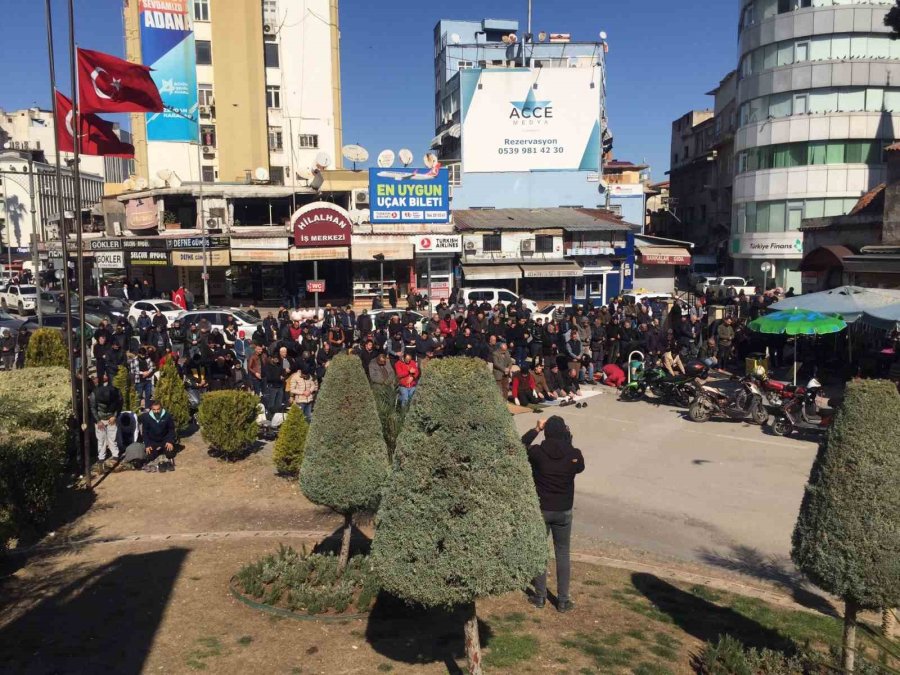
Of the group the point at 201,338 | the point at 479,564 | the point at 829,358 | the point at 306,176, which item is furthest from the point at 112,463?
the point at 306,176

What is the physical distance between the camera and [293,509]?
1084cm

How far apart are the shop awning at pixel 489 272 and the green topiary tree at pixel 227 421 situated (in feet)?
89.1

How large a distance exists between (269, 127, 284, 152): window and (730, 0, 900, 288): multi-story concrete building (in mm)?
29451

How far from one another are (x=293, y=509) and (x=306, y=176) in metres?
32.4

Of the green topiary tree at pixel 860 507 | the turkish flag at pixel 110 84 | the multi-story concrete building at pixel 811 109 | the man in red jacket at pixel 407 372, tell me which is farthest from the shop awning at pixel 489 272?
the green topiary tree at pixel 860 507

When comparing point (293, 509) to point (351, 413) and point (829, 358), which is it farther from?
point (829, 358)

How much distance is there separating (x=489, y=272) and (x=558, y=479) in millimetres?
33034

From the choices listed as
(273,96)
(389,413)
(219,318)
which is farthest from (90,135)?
(273,96)

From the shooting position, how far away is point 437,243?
3834cm

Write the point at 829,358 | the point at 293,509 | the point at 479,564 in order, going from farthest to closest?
the point at 829,358
the point at 293,509
the point at 479,564

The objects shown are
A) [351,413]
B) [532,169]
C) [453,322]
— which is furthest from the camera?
[532,169]

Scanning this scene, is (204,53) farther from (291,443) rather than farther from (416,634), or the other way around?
(416,634)

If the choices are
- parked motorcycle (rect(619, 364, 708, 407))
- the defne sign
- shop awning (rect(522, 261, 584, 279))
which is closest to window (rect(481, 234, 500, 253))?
shop awning (rect(522, 261, 584, 279))

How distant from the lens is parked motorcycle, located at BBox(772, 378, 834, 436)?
14703mm
